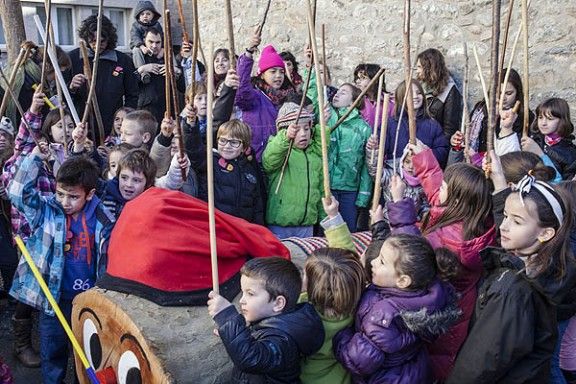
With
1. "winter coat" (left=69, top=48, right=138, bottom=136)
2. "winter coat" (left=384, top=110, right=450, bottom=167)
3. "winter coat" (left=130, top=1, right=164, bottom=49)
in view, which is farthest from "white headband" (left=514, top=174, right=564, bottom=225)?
"winter coat" (left=130, top=1, right=164, bottom=49)

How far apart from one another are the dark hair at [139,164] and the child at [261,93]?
4.08 feet

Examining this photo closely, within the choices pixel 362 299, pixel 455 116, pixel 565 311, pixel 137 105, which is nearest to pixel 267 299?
pixel 362 299

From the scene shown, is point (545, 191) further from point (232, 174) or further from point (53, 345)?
point (53, 345)

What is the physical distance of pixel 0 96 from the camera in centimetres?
525

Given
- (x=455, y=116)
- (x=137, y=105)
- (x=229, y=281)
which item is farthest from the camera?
(x=137, y=105)

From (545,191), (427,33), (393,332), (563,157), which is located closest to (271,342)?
(393,332)

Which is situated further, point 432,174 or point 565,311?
point 432,174

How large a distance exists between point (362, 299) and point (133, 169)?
1.51 metres

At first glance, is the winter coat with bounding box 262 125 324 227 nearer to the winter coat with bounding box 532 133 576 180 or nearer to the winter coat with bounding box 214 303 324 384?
the winter coat with bounding box 532 133 576 180

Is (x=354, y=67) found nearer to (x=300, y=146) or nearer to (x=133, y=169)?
(x=300, y=146)

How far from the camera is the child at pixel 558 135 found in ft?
14.8

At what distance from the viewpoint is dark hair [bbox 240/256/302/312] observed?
228 cm

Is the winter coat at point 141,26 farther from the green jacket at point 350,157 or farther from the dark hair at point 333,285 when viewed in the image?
the dark hair at point 333,285

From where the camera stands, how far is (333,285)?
2.36 metres
